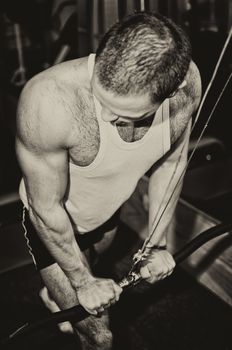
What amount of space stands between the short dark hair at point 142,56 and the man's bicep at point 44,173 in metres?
0.36

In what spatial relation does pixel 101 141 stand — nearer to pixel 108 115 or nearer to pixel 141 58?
pixel 108 115

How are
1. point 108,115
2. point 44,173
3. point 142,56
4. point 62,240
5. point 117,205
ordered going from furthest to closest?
point 117,205, point 62,240, point 44,173, point 108,115, point 142,56

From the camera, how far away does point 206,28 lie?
4.15 metres

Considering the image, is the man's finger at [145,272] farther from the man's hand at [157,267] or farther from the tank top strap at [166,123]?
the tank top strap at [166,123]

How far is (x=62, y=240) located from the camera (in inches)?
58.9

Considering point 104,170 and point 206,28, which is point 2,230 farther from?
point 206,28

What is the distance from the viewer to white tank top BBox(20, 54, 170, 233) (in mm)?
1441

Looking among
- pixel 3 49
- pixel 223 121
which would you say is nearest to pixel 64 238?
pixel 223 121

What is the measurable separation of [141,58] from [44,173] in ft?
1.67

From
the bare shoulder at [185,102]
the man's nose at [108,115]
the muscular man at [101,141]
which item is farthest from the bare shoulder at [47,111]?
the bare shoulder at [185,102]

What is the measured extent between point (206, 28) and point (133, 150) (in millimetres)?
3085

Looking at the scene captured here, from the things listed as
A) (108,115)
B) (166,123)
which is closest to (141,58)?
(108,115)

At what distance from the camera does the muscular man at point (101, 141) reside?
1.10 m

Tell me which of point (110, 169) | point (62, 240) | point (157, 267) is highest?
point (110, 169)
